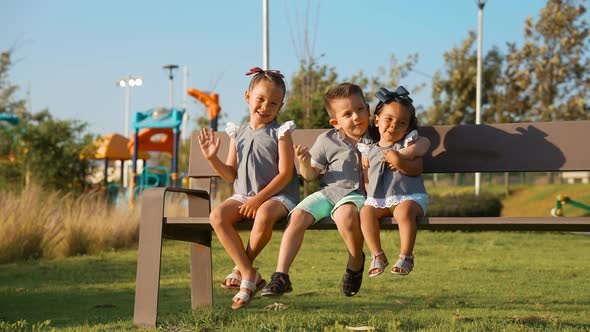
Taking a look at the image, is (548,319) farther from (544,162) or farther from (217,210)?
(217,210)

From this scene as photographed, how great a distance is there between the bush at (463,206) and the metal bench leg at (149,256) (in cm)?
1112

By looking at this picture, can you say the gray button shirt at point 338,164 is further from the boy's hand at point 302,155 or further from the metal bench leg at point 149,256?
the metal bench leg at point 149,256

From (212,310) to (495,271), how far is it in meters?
4.14

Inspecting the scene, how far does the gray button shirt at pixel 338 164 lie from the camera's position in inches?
188

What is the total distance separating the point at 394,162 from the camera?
4.59 meters

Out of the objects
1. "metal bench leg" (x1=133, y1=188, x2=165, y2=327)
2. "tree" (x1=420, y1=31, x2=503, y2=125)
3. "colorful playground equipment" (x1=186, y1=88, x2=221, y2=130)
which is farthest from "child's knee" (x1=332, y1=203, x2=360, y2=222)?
"tree" (x1=420, y1=31, x2=503, y2=125)

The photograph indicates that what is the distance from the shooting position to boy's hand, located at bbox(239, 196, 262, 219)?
462 centimetres

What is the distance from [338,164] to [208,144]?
30.4 inches

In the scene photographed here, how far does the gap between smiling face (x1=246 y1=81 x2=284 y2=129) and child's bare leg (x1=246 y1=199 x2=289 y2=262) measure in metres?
0.54

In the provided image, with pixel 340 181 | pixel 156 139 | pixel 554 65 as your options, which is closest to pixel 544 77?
pixel 554 65

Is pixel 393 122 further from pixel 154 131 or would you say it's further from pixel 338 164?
pixel 154 131

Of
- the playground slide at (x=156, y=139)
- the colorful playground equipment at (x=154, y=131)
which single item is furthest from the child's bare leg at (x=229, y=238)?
the playground slide at (x=156, y=139)

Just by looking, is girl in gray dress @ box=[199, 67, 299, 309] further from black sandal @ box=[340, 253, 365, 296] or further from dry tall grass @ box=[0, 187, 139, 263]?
dry tall grass @ box=[0, 187, 139, 263]

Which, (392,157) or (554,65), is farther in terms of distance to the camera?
(554,65)
